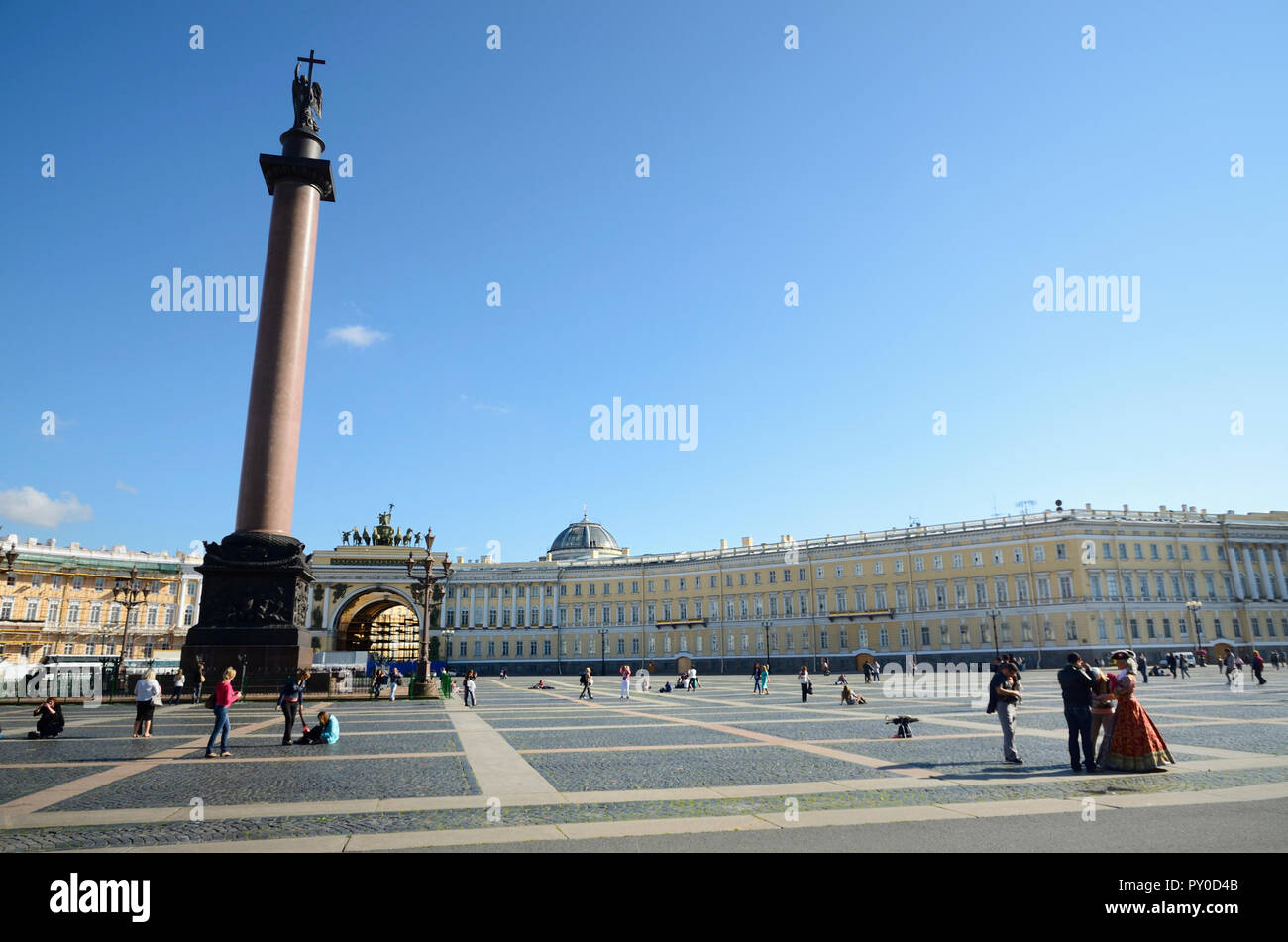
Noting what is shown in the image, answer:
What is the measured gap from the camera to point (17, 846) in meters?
6.82

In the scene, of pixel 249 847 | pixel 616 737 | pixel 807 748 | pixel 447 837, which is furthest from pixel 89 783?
pixel 807 748

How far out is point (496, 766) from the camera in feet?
40.0

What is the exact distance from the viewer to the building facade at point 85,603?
75062 millimetres

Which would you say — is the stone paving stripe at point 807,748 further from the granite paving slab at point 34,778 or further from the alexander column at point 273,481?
the alexander column at point 273,481

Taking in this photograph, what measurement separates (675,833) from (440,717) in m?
17.6

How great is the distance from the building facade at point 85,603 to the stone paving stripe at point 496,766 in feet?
223

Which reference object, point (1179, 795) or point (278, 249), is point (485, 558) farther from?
point (1179, 795)

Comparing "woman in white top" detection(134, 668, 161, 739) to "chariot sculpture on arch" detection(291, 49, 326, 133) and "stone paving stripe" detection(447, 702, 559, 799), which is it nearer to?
"stone paving stripe" detection(447, 702, 559, 799)

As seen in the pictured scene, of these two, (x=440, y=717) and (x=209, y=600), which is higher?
(x=209, y=600)

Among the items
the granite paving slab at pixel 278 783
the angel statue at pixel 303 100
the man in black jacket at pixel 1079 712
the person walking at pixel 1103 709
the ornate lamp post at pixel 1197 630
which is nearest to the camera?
the granite paving slab at pixel 278 783

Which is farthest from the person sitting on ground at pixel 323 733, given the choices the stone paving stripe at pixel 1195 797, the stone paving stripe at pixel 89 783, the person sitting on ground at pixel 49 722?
the stone paving stripe at pixel 1195 797

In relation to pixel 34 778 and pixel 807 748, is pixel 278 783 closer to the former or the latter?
pixel 34 778

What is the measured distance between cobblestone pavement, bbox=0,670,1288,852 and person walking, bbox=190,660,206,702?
6.30m
